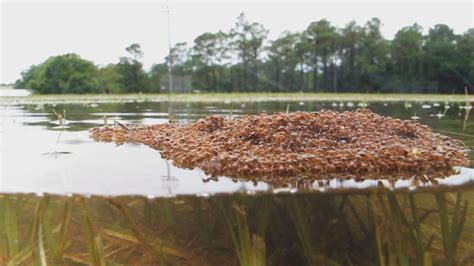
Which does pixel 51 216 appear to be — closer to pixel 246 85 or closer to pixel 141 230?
pixel 141 230

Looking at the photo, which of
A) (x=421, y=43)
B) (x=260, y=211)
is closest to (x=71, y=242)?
(x=260, y=211)

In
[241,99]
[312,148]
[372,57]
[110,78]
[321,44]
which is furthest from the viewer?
[321,44]

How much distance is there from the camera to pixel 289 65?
11.7m

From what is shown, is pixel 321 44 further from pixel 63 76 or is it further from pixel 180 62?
pixel 63 76

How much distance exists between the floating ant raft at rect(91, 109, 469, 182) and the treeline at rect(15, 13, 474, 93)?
760 centimetres

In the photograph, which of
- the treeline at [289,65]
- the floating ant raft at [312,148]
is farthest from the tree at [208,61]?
the floating ant raft at [312,148]

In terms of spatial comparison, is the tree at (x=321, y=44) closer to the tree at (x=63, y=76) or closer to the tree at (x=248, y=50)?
the tree at (x=248, y=50)

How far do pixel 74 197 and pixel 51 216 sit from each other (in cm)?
18

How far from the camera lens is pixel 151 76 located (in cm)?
1145

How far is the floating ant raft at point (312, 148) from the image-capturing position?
1891 millimetres

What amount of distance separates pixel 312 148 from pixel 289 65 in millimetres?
9777

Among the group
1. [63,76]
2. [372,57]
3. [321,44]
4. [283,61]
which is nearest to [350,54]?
[372,57]

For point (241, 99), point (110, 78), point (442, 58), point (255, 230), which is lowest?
point (255, 230)

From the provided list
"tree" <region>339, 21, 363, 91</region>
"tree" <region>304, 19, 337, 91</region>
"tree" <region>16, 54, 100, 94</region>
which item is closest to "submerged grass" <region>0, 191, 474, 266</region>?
"tree" <region>16, 54, 100, 94</region>
